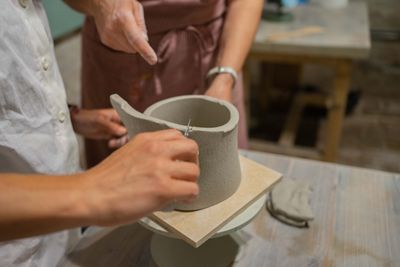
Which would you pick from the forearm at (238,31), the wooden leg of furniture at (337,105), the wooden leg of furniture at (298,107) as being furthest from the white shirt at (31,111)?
the wooden leg of furniture at (298,107)

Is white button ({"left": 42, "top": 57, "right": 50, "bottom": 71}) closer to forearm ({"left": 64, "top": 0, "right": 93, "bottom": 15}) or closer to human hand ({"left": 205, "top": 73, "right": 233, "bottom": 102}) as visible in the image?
forearm ({"left": 64, "top": 0, "right": 93, "bottom": 15})

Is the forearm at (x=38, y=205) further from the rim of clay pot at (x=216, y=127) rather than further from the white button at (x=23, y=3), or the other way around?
the white button at (x=23, y=3)

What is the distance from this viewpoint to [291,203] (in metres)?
0.70

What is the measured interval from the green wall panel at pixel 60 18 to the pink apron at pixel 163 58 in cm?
91

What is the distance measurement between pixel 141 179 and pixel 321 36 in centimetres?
136

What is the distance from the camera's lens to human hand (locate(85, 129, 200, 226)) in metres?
0.39

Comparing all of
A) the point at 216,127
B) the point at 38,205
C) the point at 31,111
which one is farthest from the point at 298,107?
the point at 38,205

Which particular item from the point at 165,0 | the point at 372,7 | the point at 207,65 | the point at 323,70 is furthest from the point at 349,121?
the point at 165,0

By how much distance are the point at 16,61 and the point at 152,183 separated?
0.29 m

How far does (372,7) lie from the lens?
257cm

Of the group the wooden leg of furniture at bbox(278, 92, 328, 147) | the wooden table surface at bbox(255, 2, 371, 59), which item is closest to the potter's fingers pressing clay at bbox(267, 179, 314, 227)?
the wooden table surface at bbox(255, 2, 371, 59)

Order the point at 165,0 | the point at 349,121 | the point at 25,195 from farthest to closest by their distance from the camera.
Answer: the point at 349,121 → the point at 165,0 → the point at 25,195

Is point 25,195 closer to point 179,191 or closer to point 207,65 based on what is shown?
point 179,191

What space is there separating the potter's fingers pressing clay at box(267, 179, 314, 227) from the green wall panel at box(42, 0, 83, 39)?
1353mm
